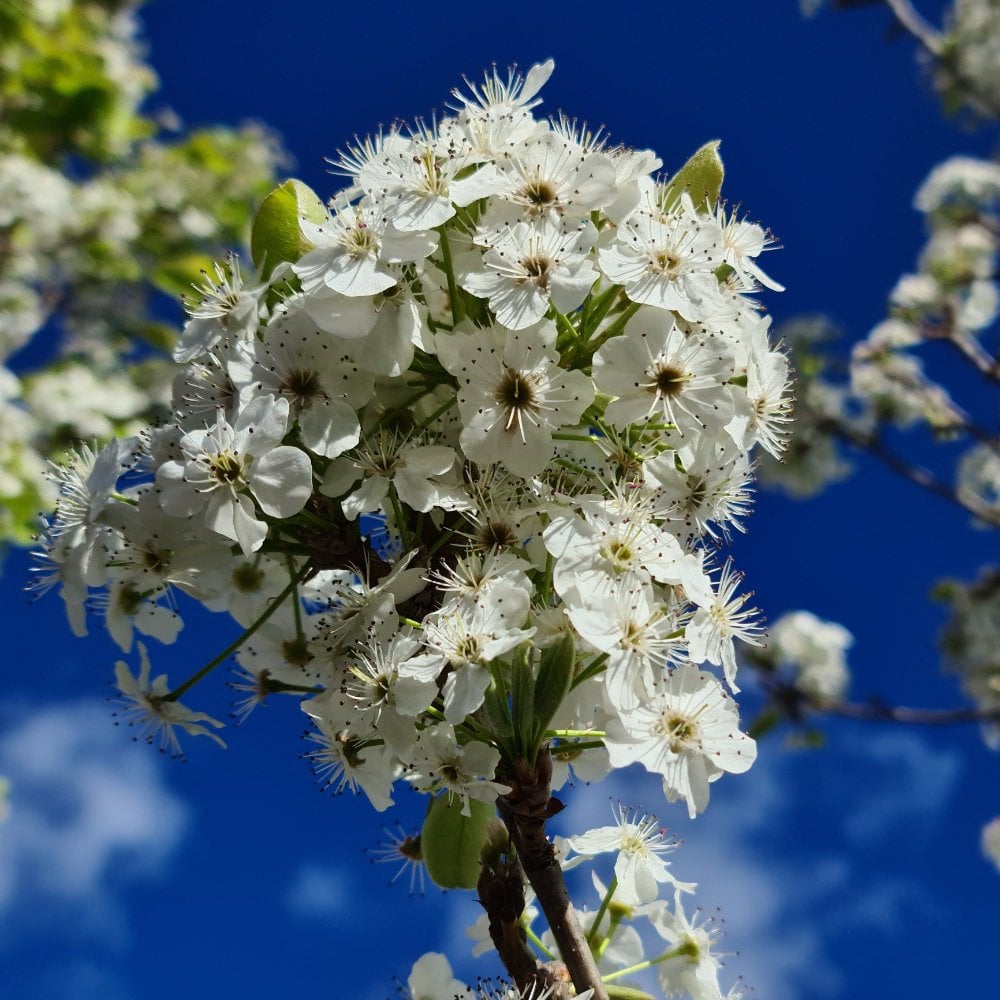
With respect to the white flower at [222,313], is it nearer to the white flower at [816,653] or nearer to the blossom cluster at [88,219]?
the blossom cluster at [88,219]

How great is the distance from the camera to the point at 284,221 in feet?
4.76

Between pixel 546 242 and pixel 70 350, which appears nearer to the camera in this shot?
pixel 546 242

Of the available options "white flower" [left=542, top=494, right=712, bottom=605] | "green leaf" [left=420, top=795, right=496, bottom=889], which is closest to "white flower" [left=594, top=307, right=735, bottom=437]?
"white flower" [left=542, top=494, right=712, bottom=605]

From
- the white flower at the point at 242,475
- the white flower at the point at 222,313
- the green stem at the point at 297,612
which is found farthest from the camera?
the green stem at the point at 297,612

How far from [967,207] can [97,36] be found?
6.93 m

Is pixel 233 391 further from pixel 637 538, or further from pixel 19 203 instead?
pixel 19 203

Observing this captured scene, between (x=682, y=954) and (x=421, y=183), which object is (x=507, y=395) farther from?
(x=682, y=954)

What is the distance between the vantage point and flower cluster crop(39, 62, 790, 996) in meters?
1.22

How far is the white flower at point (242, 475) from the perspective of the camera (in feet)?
4.19

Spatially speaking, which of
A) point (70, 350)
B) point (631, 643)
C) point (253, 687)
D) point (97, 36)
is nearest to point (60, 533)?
point (253, 687)

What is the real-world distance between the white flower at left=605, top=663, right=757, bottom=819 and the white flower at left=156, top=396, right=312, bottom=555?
47 centimetres

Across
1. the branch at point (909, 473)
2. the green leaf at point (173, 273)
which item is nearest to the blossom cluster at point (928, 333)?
the branch at point (909, 473)

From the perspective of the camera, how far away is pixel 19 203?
5.82 m

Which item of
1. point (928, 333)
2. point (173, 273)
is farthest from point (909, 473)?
point (173, 273)
